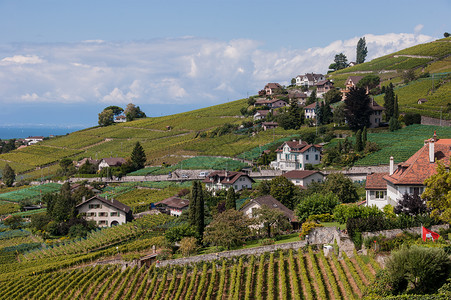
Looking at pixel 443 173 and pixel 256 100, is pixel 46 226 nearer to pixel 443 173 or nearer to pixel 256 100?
pixel 443 173

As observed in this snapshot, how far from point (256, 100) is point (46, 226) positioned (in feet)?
273

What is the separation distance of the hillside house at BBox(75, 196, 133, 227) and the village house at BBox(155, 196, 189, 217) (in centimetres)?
458

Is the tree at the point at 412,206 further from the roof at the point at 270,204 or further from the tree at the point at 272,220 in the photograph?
the roof at the point at 270,204

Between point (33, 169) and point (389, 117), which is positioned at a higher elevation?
point (389, 117)

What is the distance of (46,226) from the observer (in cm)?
7106

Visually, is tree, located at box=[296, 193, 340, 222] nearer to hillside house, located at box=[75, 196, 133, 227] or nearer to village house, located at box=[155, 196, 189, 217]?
village house, located at box=[155, 196, 189, 217]

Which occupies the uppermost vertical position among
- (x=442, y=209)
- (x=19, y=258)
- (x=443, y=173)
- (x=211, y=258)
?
(x=443, y=173)

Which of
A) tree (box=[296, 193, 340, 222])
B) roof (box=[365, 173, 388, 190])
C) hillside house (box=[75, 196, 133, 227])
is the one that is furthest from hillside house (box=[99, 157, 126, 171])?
roof (box=[365, 173, 388, 190])

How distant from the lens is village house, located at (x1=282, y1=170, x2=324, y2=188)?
70.9m

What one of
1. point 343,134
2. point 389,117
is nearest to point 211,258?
point 343,134

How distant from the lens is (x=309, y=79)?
15925 cm

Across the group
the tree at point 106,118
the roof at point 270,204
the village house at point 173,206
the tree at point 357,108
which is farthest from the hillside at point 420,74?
the tree at point 106,118

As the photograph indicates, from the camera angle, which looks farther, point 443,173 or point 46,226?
point 46,226

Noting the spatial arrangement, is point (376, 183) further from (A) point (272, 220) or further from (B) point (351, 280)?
(B) point (351, 280)
